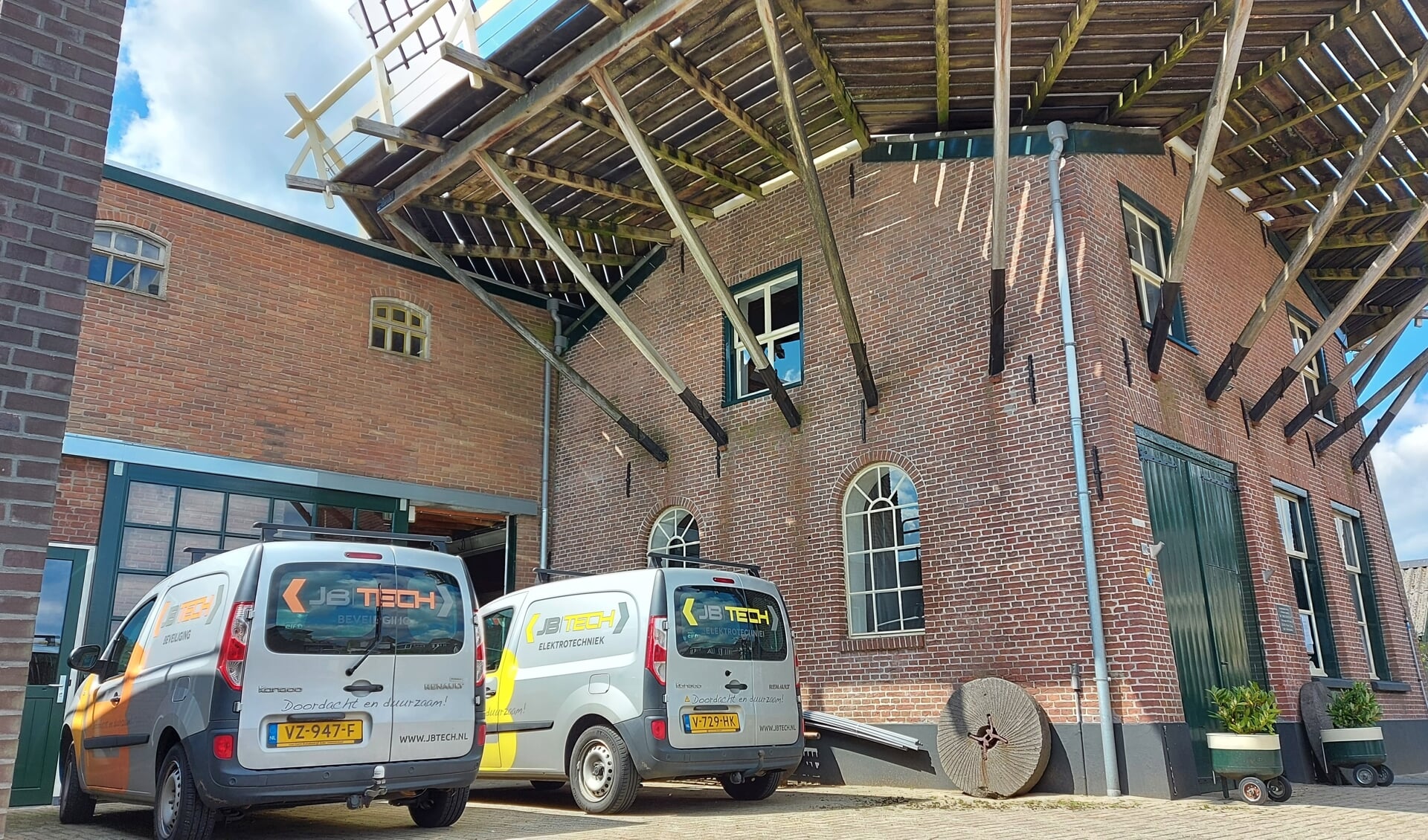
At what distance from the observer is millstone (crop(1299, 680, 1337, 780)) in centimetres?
1010

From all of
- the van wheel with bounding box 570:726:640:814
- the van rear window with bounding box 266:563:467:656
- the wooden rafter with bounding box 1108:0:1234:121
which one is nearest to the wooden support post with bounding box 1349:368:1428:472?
the wooden rafter with bounding box 1108:0:1234:121

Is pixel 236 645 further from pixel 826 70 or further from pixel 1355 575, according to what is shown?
pixel 1355 575

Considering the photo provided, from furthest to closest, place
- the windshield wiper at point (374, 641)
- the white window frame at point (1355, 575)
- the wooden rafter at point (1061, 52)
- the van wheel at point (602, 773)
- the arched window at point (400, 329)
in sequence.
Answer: the arched window at point (400, 329), the white window frame at point (1355, 575), the wooden rafter at point (1061, 52), the van wheel at point (602, 773), the windshield wiper at point (374, 641)

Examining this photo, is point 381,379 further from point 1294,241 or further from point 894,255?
point 1294,241

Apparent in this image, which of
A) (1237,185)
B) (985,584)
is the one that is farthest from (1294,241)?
(985,584)

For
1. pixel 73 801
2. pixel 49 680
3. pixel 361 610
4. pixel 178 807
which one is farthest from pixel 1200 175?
pixel 49 680

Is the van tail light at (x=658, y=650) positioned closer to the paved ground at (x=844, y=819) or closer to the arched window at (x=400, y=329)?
the paved ground at (x=844, y=819)

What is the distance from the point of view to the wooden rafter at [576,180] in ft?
36.7

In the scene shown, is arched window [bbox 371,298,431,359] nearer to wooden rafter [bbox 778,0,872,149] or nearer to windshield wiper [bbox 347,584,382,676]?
wooden rafter [bbox 778,0,872,149]

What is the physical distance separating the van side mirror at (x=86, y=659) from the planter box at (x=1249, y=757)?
8.45 metres

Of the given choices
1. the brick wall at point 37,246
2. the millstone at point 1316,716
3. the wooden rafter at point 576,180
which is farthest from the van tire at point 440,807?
the millstone at point 1316,716

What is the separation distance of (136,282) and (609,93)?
5.79 metres

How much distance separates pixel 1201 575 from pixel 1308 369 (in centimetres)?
657

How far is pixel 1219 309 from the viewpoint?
11883mm
